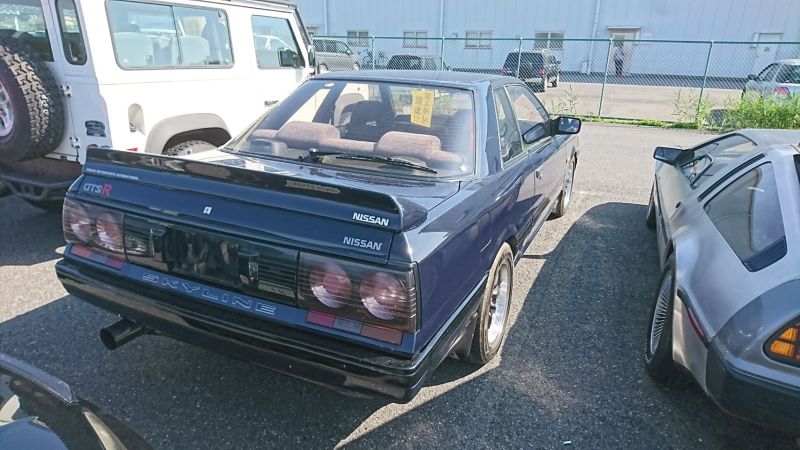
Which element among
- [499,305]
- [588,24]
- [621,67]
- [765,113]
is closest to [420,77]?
[499,305]

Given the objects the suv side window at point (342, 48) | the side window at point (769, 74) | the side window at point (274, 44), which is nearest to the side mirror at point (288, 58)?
the side window at point (274, 44)

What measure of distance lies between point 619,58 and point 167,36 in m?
23.4

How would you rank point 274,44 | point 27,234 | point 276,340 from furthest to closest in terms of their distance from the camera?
point 274,44
point 27,234
point 276,340

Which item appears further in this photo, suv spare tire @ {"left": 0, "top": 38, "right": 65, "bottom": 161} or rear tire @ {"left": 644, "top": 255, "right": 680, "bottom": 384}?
suv spare tire @ {"left": 0, "top": 38, "right": 65, "bottom": 161}

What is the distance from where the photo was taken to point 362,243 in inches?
75.4

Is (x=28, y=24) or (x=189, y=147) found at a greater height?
(x=28, y=24)

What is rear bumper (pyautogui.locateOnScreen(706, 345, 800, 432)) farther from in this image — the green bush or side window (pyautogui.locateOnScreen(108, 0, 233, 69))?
the green bush

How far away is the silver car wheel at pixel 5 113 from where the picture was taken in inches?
155

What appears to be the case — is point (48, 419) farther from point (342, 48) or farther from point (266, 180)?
point (342, 48)

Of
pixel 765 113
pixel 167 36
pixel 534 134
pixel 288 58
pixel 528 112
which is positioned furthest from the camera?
pixel 765 113

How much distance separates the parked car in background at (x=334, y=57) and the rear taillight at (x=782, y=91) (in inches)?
490

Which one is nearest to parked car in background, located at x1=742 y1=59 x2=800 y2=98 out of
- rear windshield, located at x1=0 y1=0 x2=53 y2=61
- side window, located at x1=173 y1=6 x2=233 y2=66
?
side window, located at x1=173 y1=6 x2=233 y2=66

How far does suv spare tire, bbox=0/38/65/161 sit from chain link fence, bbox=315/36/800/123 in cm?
1253

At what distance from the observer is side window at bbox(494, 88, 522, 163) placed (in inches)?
125
